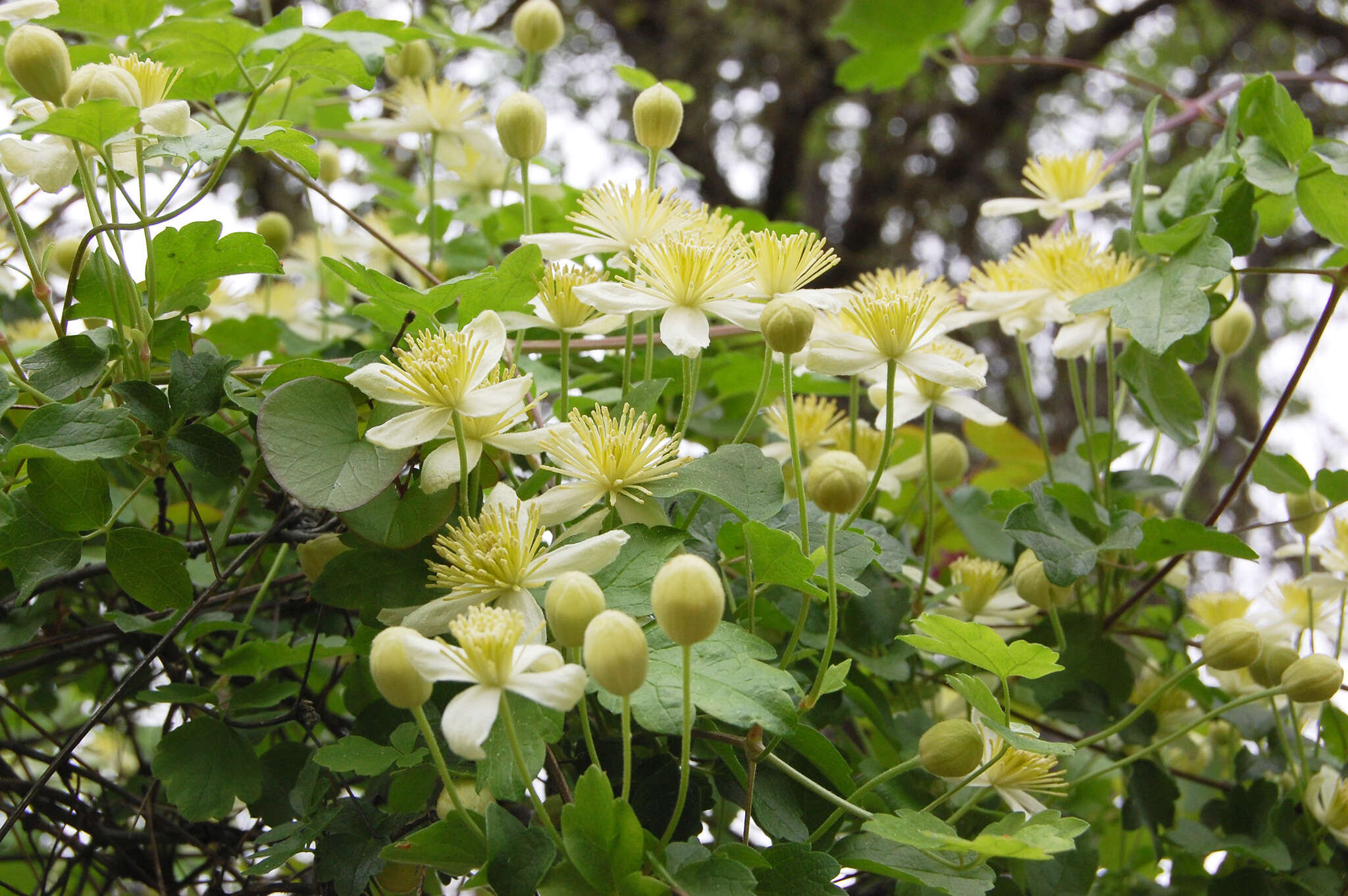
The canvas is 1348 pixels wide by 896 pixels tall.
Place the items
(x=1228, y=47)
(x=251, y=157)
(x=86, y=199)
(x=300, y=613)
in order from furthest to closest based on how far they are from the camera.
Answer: (x=1228, y=47) → (x=251, y=157) → (x=300, y=613) → (x=86, y=199)

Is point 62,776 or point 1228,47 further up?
point 1228,47

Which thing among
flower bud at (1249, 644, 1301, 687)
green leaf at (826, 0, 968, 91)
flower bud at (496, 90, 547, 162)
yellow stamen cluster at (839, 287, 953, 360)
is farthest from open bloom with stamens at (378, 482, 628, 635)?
green leaf at (826, 0, 968, 91)

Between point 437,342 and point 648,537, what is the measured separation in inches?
6.4

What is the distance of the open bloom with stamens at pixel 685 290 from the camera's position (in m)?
0.64

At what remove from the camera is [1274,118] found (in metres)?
0.85

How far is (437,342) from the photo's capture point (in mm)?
602

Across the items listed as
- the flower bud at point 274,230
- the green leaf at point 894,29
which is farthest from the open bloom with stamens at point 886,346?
the green leaf at point 894,29

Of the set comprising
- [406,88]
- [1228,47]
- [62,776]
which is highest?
[406,88]

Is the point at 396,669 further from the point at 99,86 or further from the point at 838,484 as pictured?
the point at 99,86

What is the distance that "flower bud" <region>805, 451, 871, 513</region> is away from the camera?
0.59 meters

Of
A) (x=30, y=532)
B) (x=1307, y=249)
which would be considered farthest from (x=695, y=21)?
(x=30, y=532)

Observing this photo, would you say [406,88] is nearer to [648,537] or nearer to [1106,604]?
[648,537]

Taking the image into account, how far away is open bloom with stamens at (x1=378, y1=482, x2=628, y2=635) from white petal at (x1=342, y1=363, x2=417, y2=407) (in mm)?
82

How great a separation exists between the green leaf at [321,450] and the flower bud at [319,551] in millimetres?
95
